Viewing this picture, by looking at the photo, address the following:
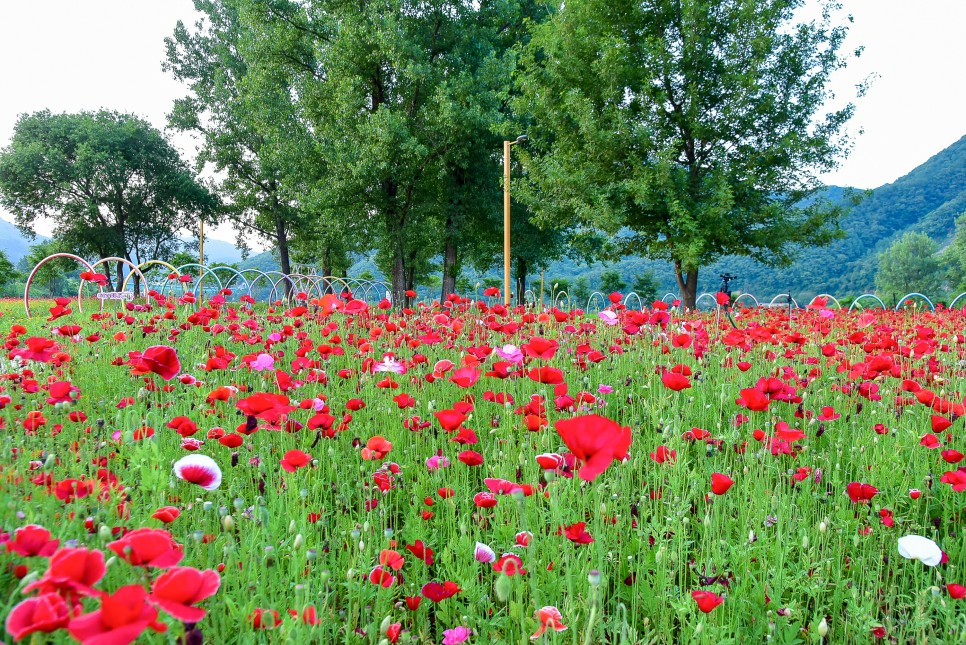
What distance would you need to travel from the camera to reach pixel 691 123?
53.9ft

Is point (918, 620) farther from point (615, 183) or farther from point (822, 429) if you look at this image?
point (615, 183)

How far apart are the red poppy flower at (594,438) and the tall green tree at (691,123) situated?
15.2 meters

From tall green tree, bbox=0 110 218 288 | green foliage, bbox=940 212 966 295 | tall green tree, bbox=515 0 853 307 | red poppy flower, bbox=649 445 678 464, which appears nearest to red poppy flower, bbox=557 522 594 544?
red poppy flower, bbox=649 445 678 464

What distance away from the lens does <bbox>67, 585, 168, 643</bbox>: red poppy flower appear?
0.76 meters

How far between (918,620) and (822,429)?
5.24ft

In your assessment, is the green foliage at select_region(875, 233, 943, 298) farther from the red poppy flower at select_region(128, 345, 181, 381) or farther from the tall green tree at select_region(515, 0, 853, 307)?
the red poppy flower at select_region(128, 345, 181, 381)

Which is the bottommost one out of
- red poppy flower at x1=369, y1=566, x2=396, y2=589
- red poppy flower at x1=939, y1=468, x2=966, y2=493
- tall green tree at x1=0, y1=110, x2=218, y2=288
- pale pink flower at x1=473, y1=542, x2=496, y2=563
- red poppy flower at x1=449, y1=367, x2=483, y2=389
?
red poppy flower at x1=369, y1=566, x2=396, y2=589

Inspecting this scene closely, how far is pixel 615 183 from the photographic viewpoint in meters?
17.0

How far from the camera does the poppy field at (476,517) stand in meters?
1.39

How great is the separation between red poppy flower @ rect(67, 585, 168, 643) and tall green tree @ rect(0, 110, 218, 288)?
34626 mm

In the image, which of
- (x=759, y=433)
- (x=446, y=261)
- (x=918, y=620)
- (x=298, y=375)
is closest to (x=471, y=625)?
(x=918, y=620)

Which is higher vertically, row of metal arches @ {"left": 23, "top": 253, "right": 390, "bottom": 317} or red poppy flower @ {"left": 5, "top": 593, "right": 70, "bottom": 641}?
row of metal arches @ {"left": 23, "top": 253, "right": 390, "bottom": 317}

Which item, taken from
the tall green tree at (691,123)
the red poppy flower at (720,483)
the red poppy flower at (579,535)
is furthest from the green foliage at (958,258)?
the red poppy flower at (579,535)

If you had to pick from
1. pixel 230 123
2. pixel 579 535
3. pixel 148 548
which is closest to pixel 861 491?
pixel 579 535
